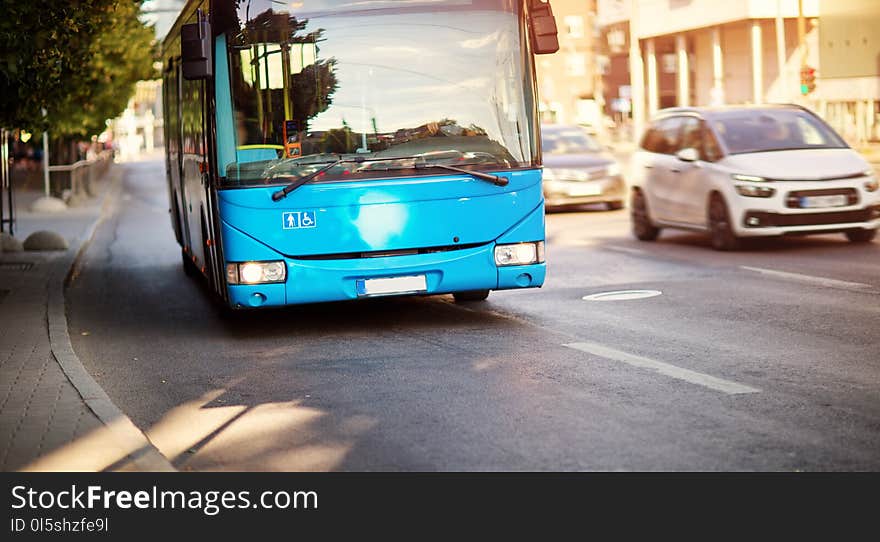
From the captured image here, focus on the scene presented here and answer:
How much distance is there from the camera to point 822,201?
16.9 m

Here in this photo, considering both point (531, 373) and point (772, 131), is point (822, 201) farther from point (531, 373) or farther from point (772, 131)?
point (531, 373)

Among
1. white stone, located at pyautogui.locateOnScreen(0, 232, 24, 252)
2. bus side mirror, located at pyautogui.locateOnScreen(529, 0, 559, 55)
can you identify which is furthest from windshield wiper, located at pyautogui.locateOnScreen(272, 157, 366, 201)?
white stone, located at pyautogui.locateOnScreen(0, 232, 24, 252)

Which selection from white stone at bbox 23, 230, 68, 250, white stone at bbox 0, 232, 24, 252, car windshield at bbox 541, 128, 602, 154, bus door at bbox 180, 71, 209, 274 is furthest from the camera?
car windshield at bbox 541, 128, 602, 154

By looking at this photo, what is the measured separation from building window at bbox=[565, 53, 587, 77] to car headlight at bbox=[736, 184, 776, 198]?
97.7m

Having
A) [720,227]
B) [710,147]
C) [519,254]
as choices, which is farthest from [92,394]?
[710,147]

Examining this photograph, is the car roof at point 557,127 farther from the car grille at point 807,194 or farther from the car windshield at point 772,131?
the car grille at point 807,194

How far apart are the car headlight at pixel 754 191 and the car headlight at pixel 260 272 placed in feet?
25.0

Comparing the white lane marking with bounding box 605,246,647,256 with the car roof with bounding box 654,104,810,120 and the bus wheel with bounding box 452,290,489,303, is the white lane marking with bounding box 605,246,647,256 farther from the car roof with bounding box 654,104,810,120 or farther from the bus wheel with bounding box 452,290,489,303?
the bus wheel with bounding box 452,290,489,303

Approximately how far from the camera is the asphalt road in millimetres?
6988

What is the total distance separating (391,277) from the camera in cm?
1130

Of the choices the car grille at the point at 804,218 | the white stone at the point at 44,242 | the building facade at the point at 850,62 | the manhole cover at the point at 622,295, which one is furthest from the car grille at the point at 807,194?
the building facade at the point at 850,62

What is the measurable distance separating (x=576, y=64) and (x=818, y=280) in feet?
331
